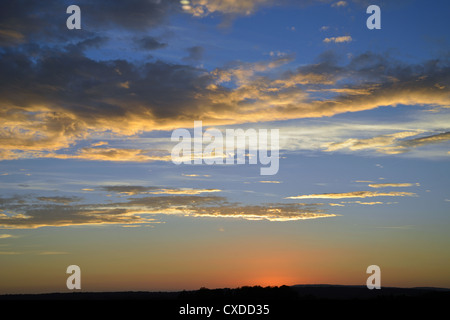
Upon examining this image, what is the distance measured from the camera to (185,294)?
14600 centimetres
